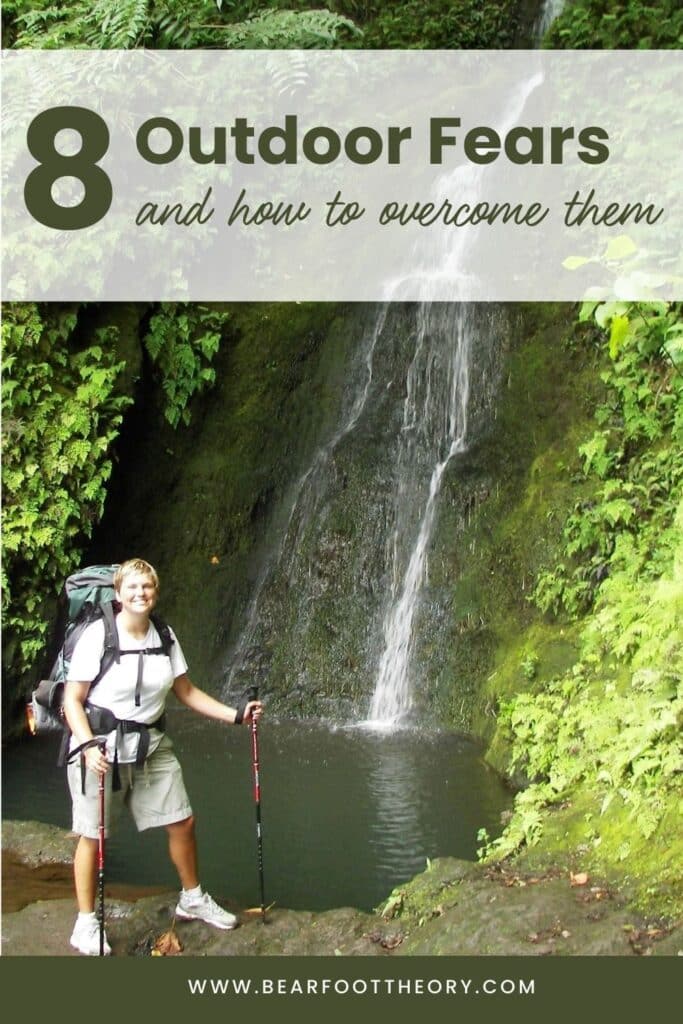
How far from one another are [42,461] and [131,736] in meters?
5.99

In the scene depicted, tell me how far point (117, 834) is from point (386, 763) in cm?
252

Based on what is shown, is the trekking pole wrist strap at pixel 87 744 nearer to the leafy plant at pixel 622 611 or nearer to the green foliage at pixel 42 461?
the leafy plant at pixel 622 611

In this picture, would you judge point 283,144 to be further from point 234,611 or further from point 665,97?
point 234,611

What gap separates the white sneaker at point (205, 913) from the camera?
492 cm

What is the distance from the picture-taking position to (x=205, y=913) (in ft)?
16.2

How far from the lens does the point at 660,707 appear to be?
546 cm

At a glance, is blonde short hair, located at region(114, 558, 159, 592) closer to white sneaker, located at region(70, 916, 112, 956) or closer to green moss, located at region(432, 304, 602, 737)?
white sneaker, located at region(70, 916, 112, 956)

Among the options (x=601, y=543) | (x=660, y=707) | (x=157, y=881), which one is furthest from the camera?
(x=601, y=543)

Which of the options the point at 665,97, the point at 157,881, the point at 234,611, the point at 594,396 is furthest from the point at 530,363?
the point at 157,881

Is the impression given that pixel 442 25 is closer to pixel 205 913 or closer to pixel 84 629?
pixel 84 629

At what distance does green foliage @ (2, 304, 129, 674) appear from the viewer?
9.84 meters

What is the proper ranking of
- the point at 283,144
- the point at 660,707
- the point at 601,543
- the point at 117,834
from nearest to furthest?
the point at 660,707 < the point at 117,834 < the point at 601,543 < the point at 283,144

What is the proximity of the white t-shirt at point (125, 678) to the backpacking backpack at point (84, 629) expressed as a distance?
0.02 meters

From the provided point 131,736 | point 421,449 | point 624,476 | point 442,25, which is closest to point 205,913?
point 131,736
